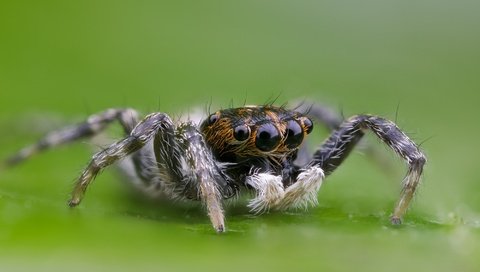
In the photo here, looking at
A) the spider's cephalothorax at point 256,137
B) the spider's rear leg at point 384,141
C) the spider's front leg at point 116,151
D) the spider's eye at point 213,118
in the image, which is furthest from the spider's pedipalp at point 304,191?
the spider's front leg at point 116,151

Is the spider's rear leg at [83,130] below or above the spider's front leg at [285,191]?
above

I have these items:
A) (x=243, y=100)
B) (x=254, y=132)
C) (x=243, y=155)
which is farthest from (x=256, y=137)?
(x=243, y=100)

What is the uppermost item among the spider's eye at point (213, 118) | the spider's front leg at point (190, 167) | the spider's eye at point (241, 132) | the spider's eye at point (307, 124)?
the spider's eye at point (213, 118)

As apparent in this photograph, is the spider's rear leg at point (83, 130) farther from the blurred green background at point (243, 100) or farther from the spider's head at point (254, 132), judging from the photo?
the spider's head at point (254, 132)

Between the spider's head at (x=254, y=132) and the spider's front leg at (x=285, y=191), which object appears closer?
the spider's front leg at (x=285, y=191)

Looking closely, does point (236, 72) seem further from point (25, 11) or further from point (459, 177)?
point (459, 177)

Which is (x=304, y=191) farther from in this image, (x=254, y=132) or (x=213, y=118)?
(x=213, y=118)
